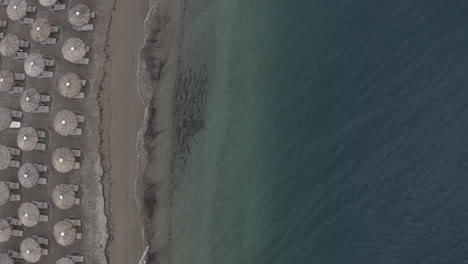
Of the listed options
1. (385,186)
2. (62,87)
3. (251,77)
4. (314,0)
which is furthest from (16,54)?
(385,186)

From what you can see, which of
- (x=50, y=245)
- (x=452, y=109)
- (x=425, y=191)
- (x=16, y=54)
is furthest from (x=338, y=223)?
(x=16, y=54)

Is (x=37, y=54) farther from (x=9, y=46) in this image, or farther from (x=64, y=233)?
(x=64, y=233)

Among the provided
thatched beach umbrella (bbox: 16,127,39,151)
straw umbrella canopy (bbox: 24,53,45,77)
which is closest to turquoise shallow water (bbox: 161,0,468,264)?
straw umbrella canopy (bbox: 24,53,45,77)

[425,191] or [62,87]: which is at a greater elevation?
[62,87]

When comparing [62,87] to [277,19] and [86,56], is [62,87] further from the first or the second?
[277,19]

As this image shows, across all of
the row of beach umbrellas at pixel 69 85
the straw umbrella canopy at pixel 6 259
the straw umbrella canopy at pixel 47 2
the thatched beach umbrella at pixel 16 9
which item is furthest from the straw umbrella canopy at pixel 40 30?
the straw umbrella canopy at pixel 6 259

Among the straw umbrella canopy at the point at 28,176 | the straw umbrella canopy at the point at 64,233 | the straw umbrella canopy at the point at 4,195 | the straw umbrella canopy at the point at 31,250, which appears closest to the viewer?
the straw umbrella canopy at the point at 64,233

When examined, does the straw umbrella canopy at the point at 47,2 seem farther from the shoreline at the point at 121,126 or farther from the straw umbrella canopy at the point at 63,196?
the straw umbrella canopy at the point at 63,196

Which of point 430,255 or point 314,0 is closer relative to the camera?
point 430,255

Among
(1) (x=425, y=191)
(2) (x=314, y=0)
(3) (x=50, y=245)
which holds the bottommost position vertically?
(3) (x=50, y=245)
